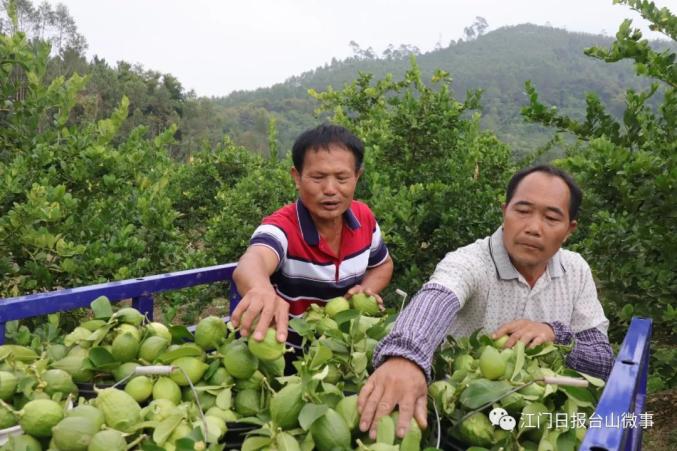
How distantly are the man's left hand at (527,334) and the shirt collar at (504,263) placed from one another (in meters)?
0.30

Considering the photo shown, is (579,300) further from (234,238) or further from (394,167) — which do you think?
(234,238)

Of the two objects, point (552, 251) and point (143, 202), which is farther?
point (143, 202)

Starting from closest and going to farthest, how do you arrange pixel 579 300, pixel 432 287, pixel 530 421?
pixel 530 421, pixel 432 287, pixel 579 300

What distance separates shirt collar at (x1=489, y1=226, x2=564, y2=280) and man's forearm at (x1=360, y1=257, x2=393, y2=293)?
1.77 feet

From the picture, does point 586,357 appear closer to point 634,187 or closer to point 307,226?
point 307,226

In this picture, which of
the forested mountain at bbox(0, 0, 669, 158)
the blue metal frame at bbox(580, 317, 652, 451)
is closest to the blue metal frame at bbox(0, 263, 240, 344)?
the blue metal frame at bbox(580, 317, 652, 451)

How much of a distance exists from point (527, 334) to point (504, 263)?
415 millimetres

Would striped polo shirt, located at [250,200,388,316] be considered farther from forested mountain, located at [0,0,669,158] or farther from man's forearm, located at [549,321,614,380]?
forested mountain, located at [0,0,669,158]

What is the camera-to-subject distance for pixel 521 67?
71875mm

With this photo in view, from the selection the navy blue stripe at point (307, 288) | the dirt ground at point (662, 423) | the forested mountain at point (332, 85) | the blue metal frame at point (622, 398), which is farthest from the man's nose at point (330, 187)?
the forested mountain at point (332, 85)

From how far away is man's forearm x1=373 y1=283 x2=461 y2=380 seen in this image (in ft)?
4.11

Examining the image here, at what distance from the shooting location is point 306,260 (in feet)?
7.19

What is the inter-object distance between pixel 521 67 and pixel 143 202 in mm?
74948

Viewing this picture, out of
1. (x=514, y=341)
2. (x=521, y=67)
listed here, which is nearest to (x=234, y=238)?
(x=514, y=341)
